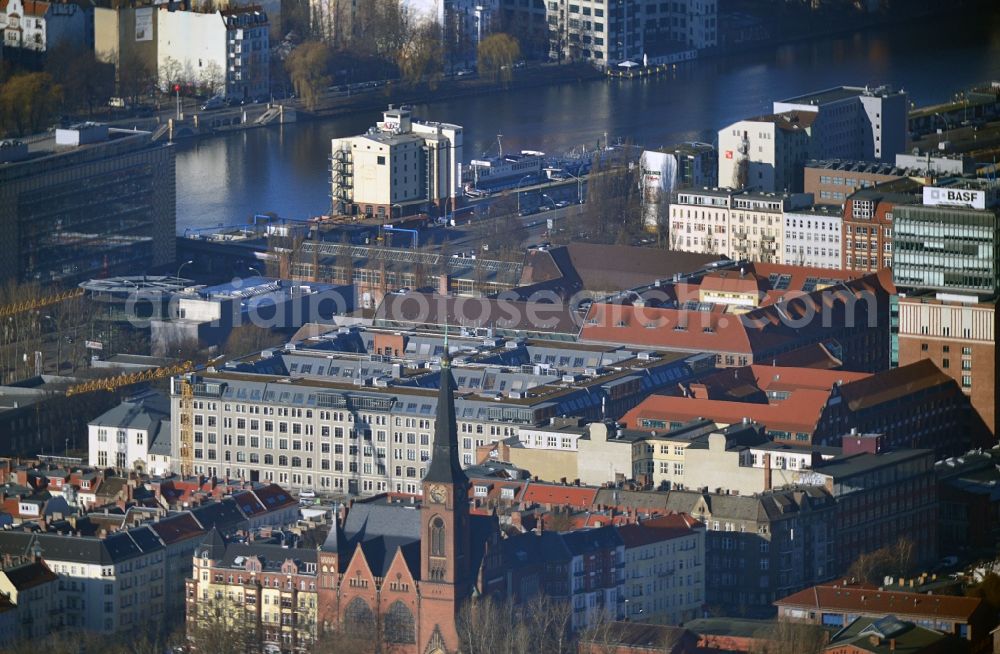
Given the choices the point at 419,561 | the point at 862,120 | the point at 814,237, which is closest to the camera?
the point at 419,561

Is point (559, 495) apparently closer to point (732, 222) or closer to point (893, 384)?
point (893, 384)

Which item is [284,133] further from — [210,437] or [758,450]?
[758,450]

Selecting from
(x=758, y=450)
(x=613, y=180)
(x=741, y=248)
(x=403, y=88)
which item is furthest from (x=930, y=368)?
(x=403, y=88)

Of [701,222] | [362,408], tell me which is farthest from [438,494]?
[701,222]

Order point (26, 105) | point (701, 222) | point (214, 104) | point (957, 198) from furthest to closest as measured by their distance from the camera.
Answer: point (214, 104)
point (26, 105)
point (701, 222)
point (957, 198)

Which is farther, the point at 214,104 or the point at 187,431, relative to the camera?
the point at 214,104

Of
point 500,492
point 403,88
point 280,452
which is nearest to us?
point 500,492
